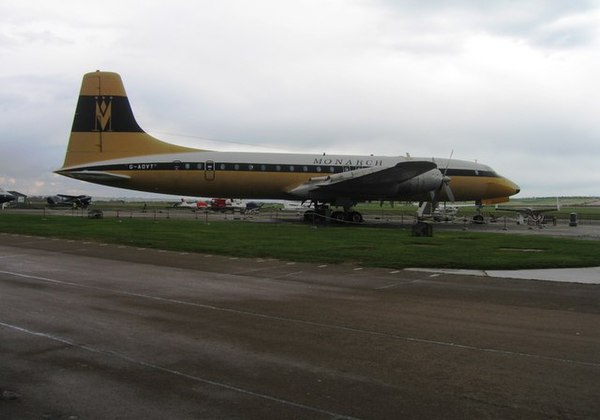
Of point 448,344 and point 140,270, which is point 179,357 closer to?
point 448,344

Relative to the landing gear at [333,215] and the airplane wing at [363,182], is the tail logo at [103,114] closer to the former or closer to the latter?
the airplane wing at [363,182]

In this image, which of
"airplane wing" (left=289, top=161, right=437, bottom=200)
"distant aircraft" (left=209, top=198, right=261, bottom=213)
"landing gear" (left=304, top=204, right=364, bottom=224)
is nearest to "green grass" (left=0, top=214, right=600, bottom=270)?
"airplane wing" (left=289, top=161, right=437, bottom=200)

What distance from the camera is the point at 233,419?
4.27 metres

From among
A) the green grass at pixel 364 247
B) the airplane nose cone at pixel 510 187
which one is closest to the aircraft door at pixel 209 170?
the green grass at pixel 364 247

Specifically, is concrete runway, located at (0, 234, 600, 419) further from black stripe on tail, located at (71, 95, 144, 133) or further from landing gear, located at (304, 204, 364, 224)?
landing gear, located at (304, 204, 364, 224)

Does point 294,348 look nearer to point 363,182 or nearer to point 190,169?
point 363,182

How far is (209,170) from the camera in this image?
32.2 metres

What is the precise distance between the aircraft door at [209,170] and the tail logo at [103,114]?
6251 millimetres

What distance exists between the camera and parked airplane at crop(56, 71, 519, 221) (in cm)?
3186

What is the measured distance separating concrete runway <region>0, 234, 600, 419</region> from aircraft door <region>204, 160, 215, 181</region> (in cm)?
2071

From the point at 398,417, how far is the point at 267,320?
3.73m

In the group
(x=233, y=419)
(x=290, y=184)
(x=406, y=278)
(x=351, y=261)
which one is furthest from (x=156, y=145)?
(x=233, y=419)

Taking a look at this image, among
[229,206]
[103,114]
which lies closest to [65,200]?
[229,206]

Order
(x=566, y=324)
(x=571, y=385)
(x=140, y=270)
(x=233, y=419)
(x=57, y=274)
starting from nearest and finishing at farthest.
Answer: (x=233, y=419) → (x=571, y=385) → (x=566, y=324) → (x=57, y=274) → (x=140, y=270)
